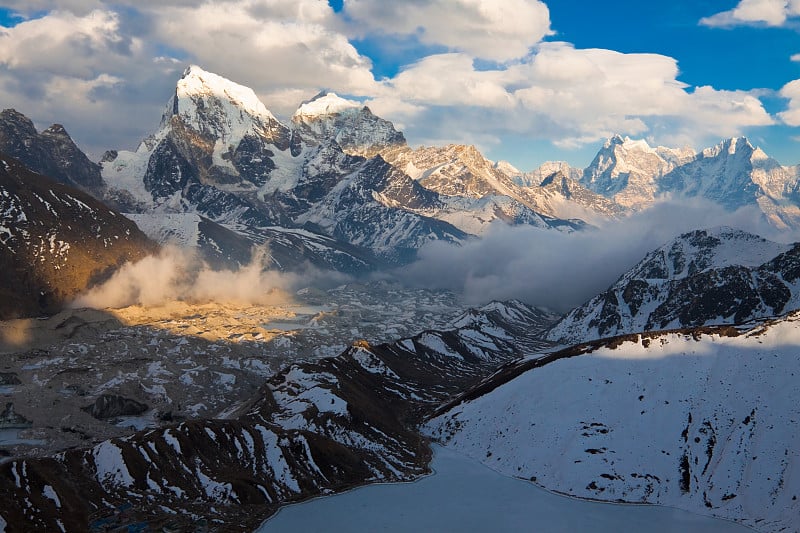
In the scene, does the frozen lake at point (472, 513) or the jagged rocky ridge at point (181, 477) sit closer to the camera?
the jagged rocky ridge at point (181, 477)

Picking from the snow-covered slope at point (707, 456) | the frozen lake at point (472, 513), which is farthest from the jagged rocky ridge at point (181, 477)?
the snow-covered slope at point (707, 456)

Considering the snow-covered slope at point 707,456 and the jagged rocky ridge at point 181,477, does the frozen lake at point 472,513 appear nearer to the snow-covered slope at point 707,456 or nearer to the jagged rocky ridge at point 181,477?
the snow-covered slope at point 707,456

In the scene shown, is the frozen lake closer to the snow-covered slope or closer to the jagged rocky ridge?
the snow-covered slope

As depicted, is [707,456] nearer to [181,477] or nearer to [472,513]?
[472,513]

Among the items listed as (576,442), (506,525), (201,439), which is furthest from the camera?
(576,442)

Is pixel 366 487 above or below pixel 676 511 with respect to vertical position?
below

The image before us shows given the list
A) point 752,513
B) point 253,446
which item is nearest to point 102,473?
point 253,446

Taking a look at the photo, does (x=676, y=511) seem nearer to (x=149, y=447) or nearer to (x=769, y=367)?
(x=769, y=367)

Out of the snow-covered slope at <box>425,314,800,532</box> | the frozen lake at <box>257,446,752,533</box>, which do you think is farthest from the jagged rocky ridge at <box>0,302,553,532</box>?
the snow-covered slope at <box>425,314,800,532</box>
